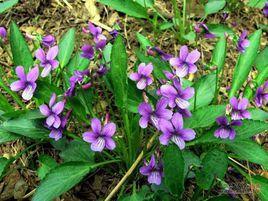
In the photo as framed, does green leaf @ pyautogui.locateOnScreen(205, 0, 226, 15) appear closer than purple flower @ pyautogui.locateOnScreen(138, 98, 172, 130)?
No

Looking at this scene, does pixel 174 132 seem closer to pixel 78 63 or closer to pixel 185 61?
pixel 185 61

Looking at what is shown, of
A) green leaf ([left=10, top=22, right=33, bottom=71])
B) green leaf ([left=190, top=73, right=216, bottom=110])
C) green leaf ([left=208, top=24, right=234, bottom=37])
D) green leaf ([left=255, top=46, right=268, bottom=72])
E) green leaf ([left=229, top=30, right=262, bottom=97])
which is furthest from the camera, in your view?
green leaf ([left=208, top=24, right=234, bottom=37])

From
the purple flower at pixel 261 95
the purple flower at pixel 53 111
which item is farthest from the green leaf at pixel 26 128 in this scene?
the purple flower at pixel 261 95

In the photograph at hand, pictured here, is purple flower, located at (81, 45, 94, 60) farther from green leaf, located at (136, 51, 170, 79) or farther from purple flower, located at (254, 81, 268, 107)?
purple flower, located at (254, 81, 268, 107)

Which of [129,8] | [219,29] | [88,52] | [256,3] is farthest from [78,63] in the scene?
[256,3]

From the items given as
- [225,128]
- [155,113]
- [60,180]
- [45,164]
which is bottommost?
[45,164]

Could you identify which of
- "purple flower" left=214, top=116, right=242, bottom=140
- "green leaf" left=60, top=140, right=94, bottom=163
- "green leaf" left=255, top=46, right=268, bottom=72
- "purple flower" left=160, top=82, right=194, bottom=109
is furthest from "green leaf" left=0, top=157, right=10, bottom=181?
"green leaf" left=255, top=46, right=268, bottom=72
